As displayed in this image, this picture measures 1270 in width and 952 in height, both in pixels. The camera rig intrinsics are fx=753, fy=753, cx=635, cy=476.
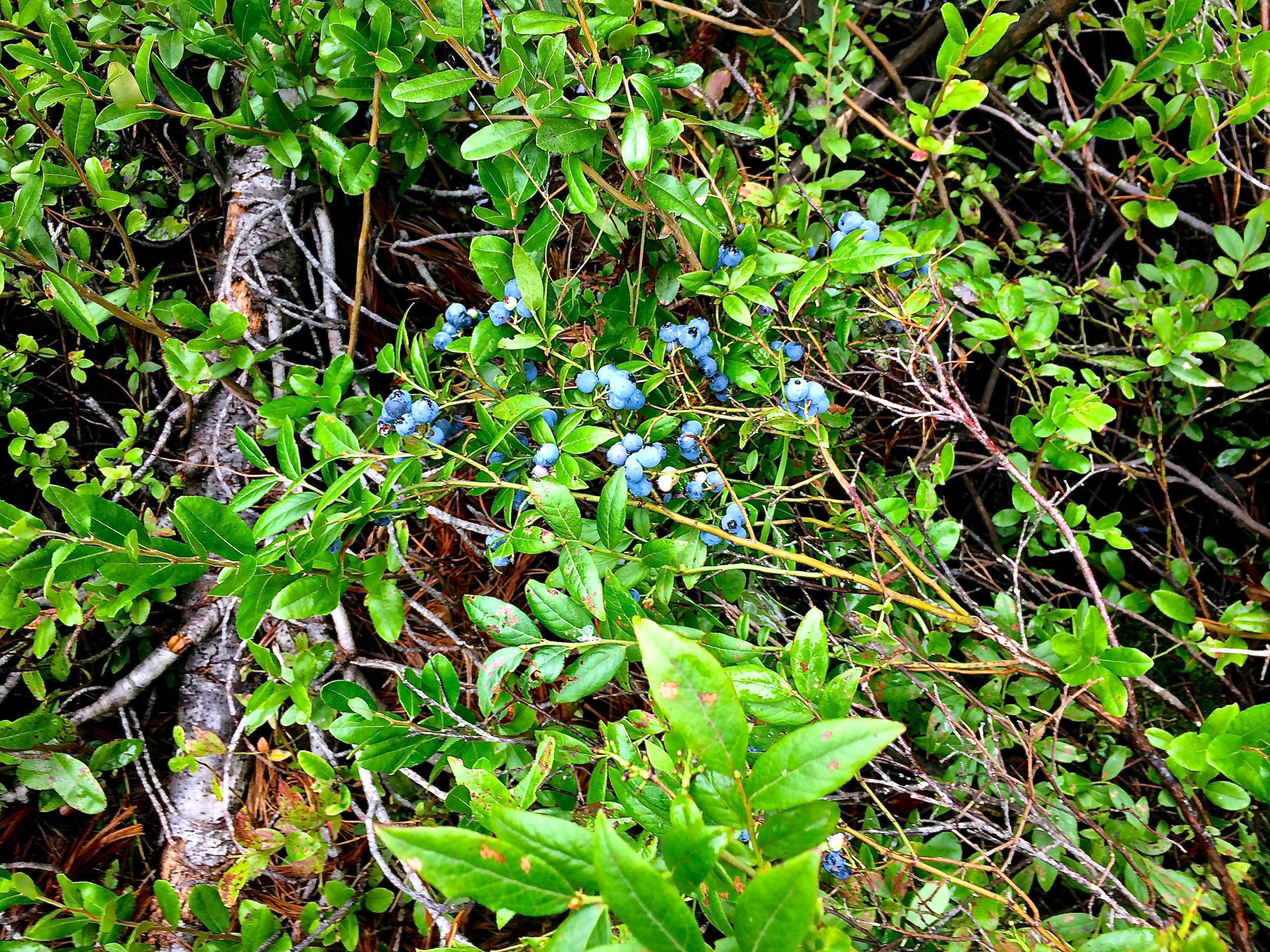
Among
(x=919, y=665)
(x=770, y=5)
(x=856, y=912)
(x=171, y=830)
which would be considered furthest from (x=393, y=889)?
(x=770, y=5)

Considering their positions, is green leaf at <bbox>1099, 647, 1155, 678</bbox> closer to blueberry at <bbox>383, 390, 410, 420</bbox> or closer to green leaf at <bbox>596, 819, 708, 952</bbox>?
green leaf at <bbox>596, 819, 708, 952</bbox>

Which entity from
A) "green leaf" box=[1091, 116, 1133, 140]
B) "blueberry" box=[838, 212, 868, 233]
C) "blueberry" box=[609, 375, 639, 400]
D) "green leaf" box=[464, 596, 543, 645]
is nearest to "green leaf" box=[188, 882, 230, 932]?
"green leaf" box=[464, 596, 543, 645]

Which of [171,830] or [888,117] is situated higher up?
[888,117]

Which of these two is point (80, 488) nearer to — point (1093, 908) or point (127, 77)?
point (127, 77)

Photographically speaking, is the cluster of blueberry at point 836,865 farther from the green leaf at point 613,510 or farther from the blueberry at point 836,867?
the green leaf at point 613,510

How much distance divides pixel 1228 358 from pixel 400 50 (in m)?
1.65

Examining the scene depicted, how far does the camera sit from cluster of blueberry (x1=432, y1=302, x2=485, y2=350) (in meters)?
1.20

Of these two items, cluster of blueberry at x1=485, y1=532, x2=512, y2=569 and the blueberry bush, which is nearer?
the blueberry bush

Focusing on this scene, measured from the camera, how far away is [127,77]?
1237mm

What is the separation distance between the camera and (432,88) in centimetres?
102

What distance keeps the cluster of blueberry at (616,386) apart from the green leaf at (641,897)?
67 cm

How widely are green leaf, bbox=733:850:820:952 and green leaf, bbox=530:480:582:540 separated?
0.51 m

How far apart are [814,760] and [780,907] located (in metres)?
0.13

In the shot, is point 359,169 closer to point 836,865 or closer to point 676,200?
point 676,200
